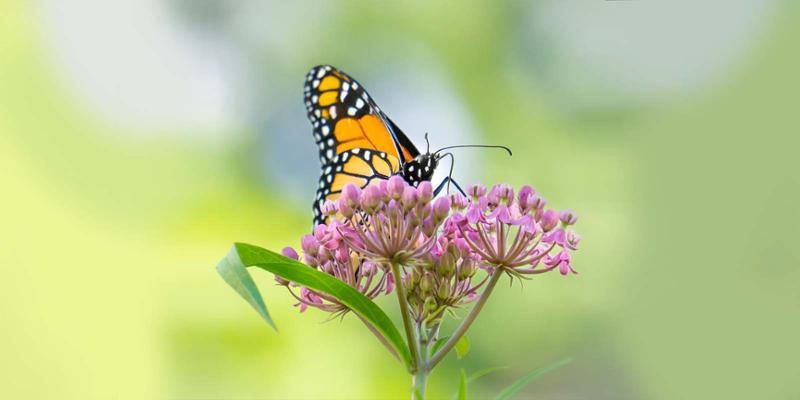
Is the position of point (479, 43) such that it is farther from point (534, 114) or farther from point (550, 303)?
point (550, 303)

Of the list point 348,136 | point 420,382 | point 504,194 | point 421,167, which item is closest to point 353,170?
point 348,136

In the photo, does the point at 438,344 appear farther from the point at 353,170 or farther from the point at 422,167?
the point at 353,170

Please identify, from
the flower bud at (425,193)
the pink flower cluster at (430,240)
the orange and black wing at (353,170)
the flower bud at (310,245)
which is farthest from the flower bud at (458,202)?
the orange and black wing at (353,170)

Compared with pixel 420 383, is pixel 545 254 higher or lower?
higher

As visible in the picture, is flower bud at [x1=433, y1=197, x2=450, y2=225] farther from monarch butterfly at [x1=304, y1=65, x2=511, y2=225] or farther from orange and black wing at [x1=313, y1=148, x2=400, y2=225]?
orange and black wing at [x1=313, y1=148, x2=400, y2=225]

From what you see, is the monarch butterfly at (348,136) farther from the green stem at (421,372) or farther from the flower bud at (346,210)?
the green stem at (421,372)

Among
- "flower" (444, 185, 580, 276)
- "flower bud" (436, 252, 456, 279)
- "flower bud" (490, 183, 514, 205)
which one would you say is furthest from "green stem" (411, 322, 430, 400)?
"flower bud" (490, 183, 514, 205)

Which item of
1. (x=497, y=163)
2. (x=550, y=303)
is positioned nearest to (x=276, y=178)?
(x=497, y=163)
